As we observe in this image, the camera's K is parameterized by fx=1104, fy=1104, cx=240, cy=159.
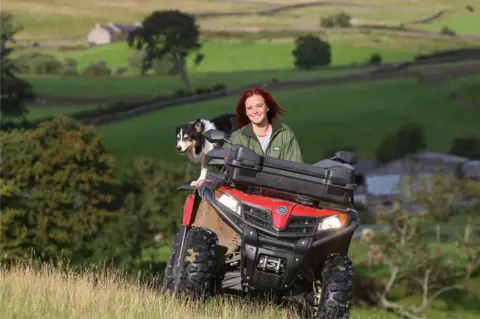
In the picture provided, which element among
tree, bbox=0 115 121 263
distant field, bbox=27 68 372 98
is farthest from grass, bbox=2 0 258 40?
tree, bbox=0 115 121 263

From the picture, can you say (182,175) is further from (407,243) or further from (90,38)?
(90,38)

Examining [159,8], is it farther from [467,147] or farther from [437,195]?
[437,195]

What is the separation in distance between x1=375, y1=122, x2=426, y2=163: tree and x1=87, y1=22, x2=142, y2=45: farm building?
27281 mm

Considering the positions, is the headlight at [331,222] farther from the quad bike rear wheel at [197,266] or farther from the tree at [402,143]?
the tree at [402,143]

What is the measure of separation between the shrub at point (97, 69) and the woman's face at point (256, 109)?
97944mm

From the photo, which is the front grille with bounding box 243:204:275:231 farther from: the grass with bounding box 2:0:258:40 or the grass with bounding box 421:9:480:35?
the grass with bounding box 421:9:480:35

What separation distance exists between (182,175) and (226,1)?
4057 cm

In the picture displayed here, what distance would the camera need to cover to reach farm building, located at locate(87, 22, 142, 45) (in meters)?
108

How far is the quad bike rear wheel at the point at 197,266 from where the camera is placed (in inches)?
351

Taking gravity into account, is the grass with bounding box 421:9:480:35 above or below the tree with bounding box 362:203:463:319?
above

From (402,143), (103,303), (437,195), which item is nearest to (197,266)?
(103,303)

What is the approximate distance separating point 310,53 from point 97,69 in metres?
21.1

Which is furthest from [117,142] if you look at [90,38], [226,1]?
[226,1]

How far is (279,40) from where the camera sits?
110m
